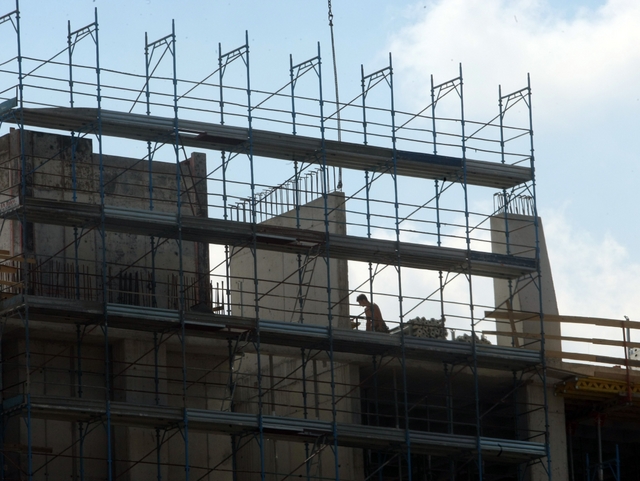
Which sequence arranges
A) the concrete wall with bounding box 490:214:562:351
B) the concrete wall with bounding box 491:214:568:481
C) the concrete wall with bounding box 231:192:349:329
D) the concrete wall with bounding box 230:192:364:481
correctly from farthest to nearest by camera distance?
the concrete wall with bounding box 490:214:562:351
the concrete wall with bounding box 231:192:349:329
the concrete wall with bounding box 491:214:568:481
the concrete wall with bounding box 230:192:364:481

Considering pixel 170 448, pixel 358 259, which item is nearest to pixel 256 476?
pixel 170 448

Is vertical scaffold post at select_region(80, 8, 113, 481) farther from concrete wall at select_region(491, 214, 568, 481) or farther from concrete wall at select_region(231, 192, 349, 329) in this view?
concrete wall at select_region(491, 214, 568, 481)

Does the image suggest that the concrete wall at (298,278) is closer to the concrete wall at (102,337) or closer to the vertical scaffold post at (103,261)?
the concrete wall at (102,337)

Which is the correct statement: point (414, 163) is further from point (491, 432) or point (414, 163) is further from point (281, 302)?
point (491, 432)

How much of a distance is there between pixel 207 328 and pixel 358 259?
5.31 meters

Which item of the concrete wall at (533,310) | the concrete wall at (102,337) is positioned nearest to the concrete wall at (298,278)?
the concrete wall at (102,337)

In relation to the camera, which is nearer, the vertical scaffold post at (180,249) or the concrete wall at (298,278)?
the vertical scaffold post at (180,249)

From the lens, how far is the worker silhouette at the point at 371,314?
138ft

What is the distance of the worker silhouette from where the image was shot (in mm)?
42094

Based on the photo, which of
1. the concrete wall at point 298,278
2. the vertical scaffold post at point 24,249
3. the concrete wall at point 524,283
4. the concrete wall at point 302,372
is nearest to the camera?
the vertical scaffold post at point 24,249

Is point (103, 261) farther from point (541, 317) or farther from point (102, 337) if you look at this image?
point (541, 317)

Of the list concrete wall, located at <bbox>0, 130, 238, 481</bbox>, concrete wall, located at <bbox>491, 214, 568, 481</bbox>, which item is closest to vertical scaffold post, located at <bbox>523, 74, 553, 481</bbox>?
concrete wall, located at <bbox>491, 214, 568, 481</bbox>

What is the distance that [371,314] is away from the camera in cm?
4191

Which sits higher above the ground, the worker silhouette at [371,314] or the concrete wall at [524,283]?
the concrete wall at [524,283]
